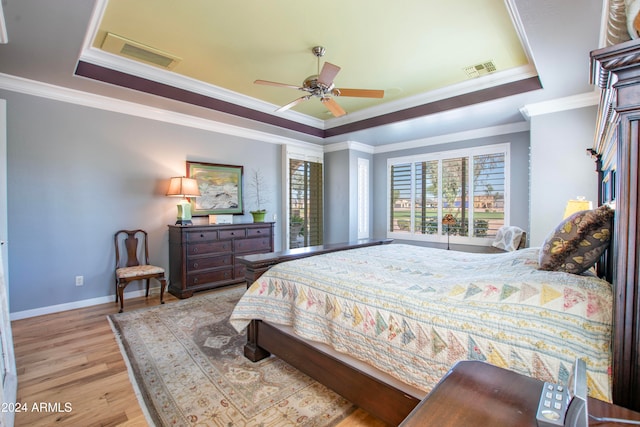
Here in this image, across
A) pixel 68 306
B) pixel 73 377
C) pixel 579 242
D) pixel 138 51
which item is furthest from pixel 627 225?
pixel 68 306

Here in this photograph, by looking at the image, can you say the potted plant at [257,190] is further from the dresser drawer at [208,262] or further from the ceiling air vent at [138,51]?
the ceiling air vent at [138,51]

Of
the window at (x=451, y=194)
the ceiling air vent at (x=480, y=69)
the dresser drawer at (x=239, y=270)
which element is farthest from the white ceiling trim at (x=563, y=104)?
the dresser drawer at (x=239, y=270)

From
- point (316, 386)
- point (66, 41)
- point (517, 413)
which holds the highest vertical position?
point (66, 41)

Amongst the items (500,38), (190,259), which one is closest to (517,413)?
(500,38)

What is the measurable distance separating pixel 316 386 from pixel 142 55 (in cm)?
365

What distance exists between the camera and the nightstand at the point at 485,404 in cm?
62

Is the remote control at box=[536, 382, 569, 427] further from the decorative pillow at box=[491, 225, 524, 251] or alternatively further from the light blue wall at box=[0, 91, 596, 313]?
the decorative pillow at box=[491, 225, 524, 251]

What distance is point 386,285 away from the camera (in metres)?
1.64

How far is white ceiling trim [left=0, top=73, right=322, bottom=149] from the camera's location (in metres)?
3.17

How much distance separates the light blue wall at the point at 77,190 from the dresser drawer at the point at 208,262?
57 centimetres

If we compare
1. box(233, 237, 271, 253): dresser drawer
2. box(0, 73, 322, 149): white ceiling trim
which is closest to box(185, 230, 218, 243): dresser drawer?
box(233, 237, 271, 253): dresser drawer

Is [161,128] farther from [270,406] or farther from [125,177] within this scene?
[270,406]

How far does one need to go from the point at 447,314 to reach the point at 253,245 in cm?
379

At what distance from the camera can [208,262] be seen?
420 centimetres
